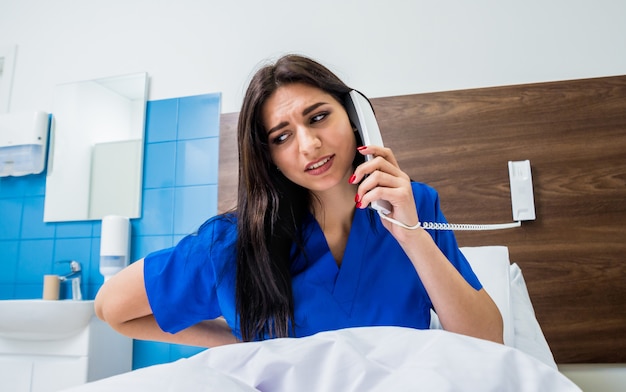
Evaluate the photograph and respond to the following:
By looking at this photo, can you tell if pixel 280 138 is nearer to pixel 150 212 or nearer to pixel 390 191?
pixel 390 191

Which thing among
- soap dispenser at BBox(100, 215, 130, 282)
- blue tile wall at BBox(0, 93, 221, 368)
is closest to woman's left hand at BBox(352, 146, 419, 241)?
blue tile wall at BBox(0, 93, 221, 368)

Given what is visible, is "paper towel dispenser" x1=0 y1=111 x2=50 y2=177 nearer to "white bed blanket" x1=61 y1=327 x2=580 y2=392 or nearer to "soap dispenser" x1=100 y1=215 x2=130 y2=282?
"soap dispenser" x1=100 y1=215 x2=130 y2=282

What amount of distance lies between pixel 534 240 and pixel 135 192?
1.97 meters

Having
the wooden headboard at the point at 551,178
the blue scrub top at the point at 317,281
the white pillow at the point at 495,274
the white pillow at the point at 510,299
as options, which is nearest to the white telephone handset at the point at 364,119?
the blue scrub top at the point at 317,281

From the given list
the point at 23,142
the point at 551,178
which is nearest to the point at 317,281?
the point at 551,178

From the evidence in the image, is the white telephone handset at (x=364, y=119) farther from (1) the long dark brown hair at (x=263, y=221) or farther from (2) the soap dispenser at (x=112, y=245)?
(2) the soap dispenser at (x=112, y=245)

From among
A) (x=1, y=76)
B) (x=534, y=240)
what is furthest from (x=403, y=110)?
(x=1, y=76)

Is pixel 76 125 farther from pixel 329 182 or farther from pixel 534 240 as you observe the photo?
pixel 534 240

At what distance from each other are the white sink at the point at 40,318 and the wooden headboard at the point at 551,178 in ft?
5.26

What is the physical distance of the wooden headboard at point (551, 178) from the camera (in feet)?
5.65

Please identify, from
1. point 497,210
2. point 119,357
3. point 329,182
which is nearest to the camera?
point 329,182

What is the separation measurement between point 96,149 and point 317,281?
2.09 metres

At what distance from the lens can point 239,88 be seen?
2422 millimetres

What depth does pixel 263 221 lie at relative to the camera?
1097mm
